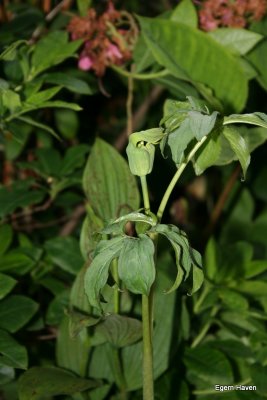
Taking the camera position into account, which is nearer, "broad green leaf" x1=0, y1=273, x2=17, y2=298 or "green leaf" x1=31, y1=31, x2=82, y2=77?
"broad green leaf" x1=0, y1=273, x2=17, y2=298

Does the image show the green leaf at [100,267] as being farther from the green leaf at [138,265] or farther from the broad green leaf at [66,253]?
the broad green leaf at [66,253]

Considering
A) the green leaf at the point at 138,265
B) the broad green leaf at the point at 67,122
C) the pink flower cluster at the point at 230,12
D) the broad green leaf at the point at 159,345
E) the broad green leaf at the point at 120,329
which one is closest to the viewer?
the green leaf at the point at 138,265

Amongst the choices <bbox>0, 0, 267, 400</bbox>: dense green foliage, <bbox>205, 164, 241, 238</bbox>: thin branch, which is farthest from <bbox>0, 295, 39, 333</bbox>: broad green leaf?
<bbox>205, 164, 241, 238</bbox>: thin branch

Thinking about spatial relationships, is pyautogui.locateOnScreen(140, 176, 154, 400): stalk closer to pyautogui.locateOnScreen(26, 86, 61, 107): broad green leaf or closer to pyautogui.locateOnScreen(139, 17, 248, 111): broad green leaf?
pyautogui.locateOnScreen(26, 86, 61, 107): broad green leaf

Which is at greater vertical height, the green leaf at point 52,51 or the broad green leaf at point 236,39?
the green leaf at point 52,51

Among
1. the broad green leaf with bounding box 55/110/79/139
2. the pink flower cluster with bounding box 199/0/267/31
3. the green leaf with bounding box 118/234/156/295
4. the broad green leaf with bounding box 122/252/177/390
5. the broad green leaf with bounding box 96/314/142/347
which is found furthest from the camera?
the broad green leaf with bounding box 55/110/79/139

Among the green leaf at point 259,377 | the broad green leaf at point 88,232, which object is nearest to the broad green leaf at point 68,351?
the broad green leaf at point 88,232

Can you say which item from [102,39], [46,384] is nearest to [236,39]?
[102,39]
